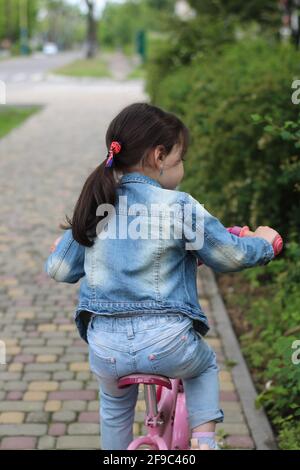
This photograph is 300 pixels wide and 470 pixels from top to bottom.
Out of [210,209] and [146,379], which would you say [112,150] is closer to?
[146,379]

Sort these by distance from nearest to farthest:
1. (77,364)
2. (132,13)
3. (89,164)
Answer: (77,364)
(89,164)
(132,13)

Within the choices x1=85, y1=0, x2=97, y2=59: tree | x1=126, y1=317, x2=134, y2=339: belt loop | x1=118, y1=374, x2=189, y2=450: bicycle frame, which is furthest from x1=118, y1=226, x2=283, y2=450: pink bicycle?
x1=85, y1=0, x2=97, y2=59: tree

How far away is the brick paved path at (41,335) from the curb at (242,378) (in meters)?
0.05

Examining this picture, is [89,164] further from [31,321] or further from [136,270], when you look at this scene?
[136,270]

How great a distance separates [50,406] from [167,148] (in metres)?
2.17

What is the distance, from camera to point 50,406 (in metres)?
4.22

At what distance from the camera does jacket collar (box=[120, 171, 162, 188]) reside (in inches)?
100

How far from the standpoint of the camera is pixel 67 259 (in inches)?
106

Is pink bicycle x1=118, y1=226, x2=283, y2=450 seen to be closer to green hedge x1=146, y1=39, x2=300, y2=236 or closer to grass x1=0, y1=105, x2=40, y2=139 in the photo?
green hedge x1=146, y1=39, x2=300, y2=236

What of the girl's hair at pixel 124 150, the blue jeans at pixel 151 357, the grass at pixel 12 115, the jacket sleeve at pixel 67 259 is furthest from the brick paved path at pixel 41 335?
the grass at pixel 12 115

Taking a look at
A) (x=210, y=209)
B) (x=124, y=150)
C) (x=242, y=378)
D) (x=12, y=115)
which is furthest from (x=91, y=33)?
(x=124, y=150)

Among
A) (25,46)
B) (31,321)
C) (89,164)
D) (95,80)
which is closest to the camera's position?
(31,321)

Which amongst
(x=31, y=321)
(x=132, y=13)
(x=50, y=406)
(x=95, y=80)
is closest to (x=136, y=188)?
(x=50, y=406)

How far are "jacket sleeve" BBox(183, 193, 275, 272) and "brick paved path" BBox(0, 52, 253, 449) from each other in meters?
1.56
